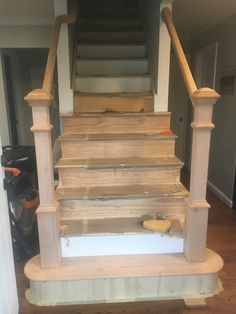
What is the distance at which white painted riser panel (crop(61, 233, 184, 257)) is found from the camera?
72.5 inches

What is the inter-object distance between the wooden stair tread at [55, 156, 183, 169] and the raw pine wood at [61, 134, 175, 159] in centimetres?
5

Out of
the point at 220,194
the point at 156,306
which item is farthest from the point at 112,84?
the point at 156,306

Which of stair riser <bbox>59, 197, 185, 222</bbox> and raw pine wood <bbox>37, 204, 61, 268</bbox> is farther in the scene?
stair riser <bbox>59, 197, 185, 222</bbox>

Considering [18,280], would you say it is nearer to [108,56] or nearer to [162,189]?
[162,189]

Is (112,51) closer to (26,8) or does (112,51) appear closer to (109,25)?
(109,25)

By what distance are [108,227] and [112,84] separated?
1.60 m

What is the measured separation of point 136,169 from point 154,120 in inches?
24.0

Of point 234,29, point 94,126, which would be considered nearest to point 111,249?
point 94,126

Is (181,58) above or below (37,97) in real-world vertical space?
above

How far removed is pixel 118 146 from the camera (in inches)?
88.2

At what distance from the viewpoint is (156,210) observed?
6.59ft

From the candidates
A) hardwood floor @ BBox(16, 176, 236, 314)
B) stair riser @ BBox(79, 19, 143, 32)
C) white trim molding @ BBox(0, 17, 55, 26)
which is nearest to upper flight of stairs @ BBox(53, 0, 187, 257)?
hardwood floor @ BBox(16, 176, 236, 314)

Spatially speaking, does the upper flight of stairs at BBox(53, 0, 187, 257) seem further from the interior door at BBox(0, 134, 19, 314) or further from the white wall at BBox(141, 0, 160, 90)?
the interior door at BBox(0, 134, 19, 314)

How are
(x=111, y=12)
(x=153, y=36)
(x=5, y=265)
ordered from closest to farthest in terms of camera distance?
(x=5, y=265)
(x=153, y=36)
(x=111, y=12)
